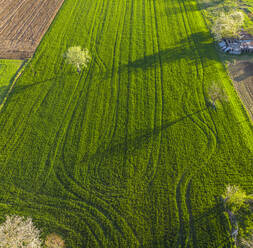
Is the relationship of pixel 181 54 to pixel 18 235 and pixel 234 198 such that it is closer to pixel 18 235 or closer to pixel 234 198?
pixel 234 198

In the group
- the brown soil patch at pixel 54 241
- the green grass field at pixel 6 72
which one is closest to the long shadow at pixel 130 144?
the brown soil patch at pixel 54 241

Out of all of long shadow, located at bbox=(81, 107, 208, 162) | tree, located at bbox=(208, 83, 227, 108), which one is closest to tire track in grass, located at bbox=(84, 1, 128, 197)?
long shadow, located at bbox=(81, 107, 208, 162)

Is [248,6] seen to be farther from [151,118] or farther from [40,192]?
[40,192]

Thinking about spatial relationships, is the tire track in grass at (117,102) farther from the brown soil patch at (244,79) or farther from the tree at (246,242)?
the brown soil patch at (244,79)

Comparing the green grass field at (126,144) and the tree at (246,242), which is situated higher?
Result: the green grass field at (126,144)

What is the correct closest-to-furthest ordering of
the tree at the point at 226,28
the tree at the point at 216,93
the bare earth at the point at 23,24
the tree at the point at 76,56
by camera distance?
the tree at the point at 216,93
the tree at the point at 76,56
the tree at the point at 226,28
the bare earth at the point at 23,24

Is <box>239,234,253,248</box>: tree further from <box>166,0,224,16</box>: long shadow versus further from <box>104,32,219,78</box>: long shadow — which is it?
<box>166,0,224,16</box>: long shadow

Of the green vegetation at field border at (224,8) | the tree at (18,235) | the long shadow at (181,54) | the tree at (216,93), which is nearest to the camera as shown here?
the tree at (18,235)
